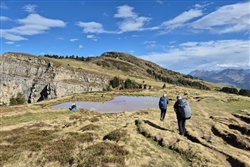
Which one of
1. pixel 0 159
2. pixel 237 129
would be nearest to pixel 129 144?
pixel 0 159

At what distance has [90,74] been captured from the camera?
168 metres

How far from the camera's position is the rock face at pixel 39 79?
440 ft

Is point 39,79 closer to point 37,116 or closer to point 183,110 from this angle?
point 37,116

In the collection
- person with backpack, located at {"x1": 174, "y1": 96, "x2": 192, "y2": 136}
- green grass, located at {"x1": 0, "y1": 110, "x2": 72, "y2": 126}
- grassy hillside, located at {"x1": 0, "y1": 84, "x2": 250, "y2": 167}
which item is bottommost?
green grass, located at {"x1": 0, "y1": 110, "x2": 72, "y2": 126}

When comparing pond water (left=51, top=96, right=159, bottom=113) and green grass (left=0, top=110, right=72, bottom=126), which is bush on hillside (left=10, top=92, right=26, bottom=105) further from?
green grass (left=0, top=110, right=72, bottom=126)

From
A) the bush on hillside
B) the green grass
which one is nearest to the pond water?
the green grass

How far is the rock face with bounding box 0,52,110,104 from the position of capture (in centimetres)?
13400

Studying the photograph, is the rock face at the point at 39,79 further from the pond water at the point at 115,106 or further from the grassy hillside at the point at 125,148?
the grassy hillside at the point at 125,148

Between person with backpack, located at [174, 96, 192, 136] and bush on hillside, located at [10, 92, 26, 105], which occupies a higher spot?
person with backpack, located at [174, 96, 192, 136]

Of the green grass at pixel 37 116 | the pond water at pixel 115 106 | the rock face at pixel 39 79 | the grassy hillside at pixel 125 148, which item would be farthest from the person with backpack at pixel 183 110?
the rock face at pixel 39 79

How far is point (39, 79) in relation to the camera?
150m

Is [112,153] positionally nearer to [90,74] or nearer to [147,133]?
[147,133]

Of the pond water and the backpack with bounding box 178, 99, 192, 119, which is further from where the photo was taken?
the pond water

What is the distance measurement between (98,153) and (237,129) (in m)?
17.1
